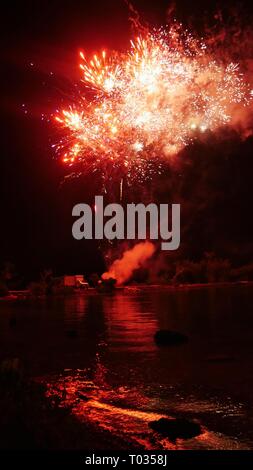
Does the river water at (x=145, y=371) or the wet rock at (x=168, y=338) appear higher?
the wet rock at (x=168, y=338)

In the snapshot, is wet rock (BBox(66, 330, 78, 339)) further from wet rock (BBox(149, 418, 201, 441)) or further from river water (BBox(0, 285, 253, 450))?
wet rock (BBox(149, 418, 201, 441))

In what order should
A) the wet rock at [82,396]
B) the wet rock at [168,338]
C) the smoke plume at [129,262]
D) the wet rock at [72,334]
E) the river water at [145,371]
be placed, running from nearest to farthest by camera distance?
the river water at [145,371], the wet rock at [82,396], the wet rock at [168,338], the wet rock at [72,334], the smoke plume at [129,262]

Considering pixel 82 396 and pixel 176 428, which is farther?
pixel 82 396

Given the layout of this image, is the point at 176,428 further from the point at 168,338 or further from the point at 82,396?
the point at 168,338

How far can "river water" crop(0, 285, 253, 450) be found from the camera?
9.16 meters

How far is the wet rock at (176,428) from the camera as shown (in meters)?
8.40

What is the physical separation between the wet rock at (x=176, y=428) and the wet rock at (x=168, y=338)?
27.6ft

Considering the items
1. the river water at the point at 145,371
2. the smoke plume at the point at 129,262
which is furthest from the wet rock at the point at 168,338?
the smoke plume at the point at 129,262

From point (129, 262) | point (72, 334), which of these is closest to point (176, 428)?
point (72, 334)

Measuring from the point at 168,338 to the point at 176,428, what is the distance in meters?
8.88

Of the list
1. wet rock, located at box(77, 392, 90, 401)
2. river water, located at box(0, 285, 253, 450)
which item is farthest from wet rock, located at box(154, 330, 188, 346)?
wet rock, located at box(77, 392, 90, 401)

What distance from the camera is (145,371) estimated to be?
1337 cm

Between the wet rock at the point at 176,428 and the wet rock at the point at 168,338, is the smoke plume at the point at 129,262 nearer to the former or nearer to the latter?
the wet rock at the point at 168,338
